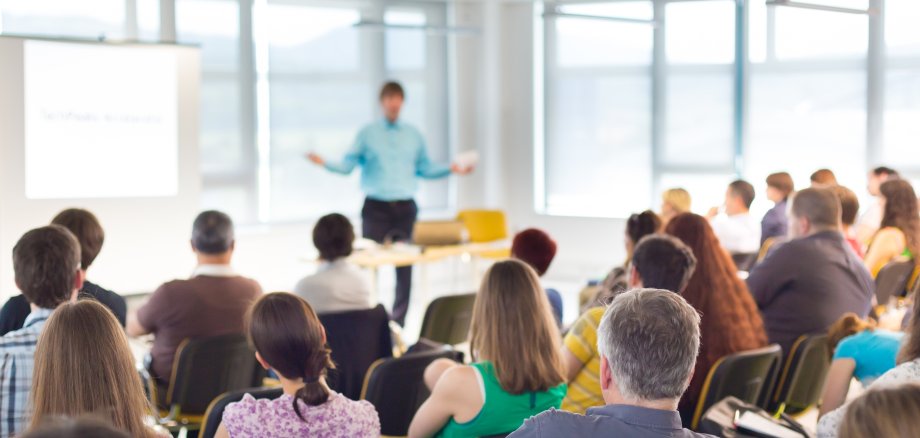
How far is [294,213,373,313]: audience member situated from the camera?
15.7ft

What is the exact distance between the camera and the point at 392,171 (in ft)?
27.8

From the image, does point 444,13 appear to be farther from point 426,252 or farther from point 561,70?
point 426,252

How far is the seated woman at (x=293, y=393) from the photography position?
2.69 metres

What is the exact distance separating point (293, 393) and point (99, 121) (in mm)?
5147

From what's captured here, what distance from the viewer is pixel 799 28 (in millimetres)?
9875

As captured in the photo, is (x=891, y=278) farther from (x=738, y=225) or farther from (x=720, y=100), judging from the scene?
(x=720, y=100)

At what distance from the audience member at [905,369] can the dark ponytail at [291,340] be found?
1.25m

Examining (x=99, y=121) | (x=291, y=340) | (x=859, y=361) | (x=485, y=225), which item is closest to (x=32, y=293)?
(x=291, y=340)

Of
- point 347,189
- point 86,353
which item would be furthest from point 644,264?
point 347,189

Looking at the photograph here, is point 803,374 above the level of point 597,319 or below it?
below

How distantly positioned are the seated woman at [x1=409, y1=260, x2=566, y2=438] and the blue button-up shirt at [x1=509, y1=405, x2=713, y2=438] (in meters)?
1.05

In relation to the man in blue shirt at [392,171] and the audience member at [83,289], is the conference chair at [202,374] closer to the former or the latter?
the audience member at [83,289]

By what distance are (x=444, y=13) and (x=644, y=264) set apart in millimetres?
7538

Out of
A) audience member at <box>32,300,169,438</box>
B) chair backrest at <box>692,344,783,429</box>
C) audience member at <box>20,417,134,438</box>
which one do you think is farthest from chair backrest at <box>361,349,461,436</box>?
audience member at <box>20,417,134,438</box>
